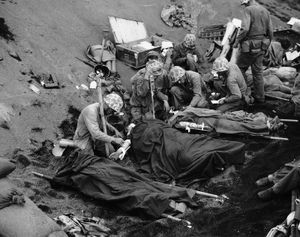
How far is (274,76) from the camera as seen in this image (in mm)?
10414

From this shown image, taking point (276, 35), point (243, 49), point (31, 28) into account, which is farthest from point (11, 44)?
point (276, 35)

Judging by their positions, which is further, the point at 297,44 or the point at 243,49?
the point at 297,44

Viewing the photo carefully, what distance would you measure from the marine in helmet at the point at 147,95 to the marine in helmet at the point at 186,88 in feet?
0.93

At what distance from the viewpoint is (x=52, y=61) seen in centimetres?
1010

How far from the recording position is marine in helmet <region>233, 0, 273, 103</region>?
379 inches

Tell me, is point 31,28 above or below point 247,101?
above

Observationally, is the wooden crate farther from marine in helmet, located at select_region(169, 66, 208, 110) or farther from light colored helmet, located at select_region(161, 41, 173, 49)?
marine in helmet, located at select_region(169, 66, 208, 110)

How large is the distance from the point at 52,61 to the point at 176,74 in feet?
8.75

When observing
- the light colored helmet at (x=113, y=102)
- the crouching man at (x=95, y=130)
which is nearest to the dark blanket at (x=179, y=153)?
the crouching man at (x=95, y=130)

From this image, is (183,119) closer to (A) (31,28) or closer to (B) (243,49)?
(B) (243,49)

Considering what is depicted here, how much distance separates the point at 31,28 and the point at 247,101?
499 cm

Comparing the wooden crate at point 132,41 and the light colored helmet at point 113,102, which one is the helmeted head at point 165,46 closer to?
the wooden crate at point 132,41

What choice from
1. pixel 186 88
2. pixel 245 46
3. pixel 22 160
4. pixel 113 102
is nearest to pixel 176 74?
pixel 186 88

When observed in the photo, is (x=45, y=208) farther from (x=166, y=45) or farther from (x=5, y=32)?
(x=166, y=45)
